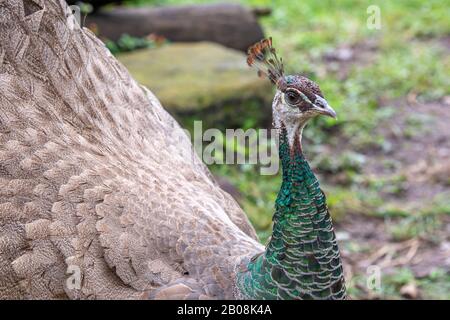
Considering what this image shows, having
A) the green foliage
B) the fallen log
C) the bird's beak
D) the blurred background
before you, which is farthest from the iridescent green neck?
the fallen log

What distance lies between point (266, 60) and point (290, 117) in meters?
0.27

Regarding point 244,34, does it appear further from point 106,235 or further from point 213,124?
point 106,235

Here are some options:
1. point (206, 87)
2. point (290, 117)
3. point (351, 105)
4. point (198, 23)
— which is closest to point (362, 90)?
point (351, 105)

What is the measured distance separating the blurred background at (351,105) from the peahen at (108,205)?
1.56 m

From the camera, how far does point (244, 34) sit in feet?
23.0

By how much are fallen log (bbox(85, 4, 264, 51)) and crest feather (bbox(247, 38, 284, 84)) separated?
411 centimetres

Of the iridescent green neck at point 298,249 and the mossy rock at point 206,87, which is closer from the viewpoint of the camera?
the iridescent green neck at point 298,249

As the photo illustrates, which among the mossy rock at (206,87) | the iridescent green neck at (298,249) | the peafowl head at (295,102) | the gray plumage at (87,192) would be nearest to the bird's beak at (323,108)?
the peafowl head at (295,102)

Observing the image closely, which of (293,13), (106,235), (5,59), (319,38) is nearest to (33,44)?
(5,59)

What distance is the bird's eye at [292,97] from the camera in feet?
8.31

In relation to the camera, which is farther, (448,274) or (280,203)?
(448,274)

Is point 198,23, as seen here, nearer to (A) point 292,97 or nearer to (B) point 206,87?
(B) point 206,87

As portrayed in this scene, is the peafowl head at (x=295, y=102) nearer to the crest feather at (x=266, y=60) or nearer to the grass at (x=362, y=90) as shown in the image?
the crest feather at (x=266, y=60)

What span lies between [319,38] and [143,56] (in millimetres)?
2490
